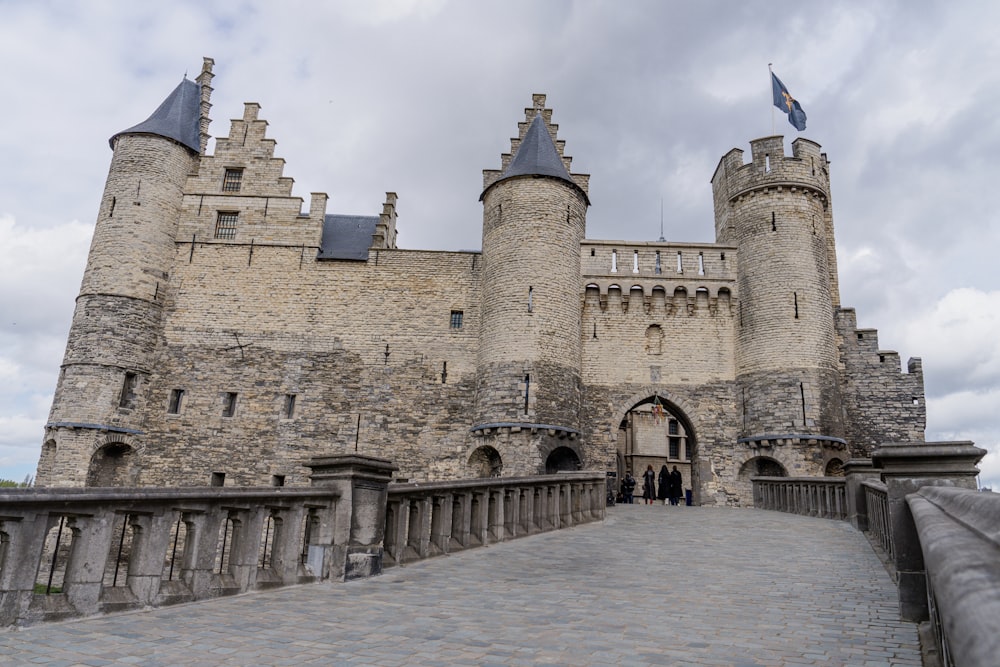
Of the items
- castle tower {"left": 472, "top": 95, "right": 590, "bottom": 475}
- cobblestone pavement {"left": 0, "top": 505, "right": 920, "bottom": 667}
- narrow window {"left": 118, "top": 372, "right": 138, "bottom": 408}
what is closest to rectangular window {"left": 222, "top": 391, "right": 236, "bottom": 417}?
narrow window {"left": 118, "top": 372, "right": 138, "bottom": 408}

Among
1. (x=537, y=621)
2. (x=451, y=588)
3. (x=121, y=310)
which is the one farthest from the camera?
(x=121, y=310)

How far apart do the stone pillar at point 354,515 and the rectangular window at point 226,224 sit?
19184 mm

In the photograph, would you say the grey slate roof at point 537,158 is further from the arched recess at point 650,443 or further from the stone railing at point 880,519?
the arched recess at point 650,443

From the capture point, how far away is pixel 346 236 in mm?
25906

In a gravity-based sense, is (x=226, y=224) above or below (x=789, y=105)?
below

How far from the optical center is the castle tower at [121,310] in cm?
1992

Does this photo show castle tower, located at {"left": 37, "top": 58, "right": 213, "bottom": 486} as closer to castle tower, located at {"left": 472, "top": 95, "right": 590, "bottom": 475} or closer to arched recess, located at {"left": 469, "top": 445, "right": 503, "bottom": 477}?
arched recess, located at {"left": 469, "top": 445, "right": 503, "bottom": 477}

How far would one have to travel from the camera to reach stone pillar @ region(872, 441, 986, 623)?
181 inches

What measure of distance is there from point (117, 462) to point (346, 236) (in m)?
10.7

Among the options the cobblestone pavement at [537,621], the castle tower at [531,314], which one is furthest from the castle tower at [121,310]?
the cobblestone pavement at [537,621]

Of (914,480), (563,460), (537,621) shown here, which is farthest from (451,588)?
(563,460)

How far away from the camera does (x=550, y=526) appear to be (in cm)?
1112

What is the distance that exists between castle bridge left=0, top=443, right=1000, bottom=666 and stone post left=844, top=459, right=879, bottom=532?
2.96 meters

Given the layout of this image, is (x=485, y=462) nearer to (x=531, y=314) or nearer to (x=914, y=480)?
(x=531, y=314)
